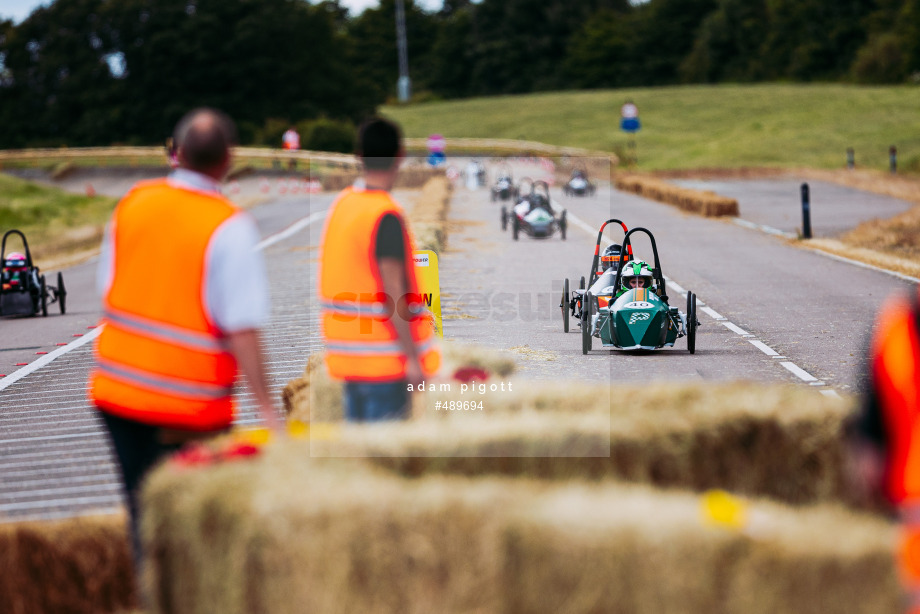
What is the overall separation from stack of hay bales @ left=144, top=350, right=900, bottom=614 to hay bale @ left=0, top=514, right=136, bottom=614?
1514mm

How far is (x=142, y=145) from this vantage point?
82.1 m

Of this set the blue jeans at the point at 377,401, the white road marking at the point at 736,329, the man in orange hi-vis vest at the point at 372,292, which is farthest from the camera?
the white road marking at the point at 736,329

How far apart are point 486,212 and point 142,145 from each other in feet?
170

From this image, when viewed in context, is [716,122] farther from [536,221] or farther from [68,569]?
[68,569]

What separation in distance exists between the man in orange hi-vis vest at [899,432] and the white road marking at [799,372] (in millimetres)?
7275

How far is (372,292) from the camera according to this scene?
5047 millimetres

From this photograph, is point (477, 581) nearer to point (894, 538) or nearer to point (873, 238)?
point (894, 538)

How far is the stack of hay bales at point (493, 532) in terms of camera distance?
3.62m

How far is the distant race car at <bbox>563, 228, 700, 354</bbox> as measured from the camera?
460 inches

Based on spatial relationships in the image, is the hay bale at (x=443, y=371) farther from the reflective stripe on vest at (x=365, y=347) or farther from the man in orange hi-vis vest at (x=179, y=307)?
→ the man in orange hi-vis vest at (x=179, y=307)

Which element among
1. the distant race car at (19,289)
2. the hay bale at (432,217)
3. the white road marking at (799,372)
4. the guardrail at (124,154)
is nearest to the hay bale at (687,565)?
the white road marking at (799,372)

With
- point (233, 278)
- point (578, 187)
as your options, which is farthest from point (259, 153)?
point (233, 278)

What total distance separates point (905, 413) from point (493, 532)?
125 centimetres

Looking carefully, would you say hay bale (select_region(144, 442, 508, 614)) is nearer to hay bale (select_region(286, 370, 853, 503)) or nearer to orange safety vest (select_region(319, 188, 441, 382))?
hay bale (select_region(286, 370, 853, 503))
